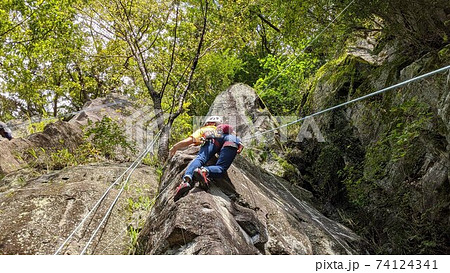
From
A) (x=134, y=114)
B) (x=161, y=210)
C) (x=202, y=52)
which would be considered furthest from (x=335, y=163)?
(x=134, y=114)

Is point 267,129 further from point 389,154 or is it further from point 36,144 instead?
point 36,144

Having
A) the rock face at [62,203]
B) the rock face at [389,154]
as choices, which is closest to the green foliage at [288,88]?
the rock face at [389,154]

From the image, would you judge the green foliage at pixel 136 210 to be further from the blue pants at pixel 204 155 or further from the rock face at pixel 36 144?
the rock face at pixel 36 144

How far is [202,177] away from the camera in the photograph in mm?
4996

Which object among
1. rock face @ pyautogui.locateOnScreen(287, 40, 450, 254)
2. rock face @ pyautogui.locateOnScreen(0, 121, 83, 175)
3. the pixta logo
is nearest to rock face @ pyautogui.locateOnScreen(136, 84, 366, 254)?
rock face @ pyautogui.locateOnScreen(287, 40, 450, 254)

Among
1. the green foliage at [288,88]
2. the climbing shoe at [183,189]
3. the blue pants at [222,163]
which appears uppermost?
the green foliage at [288,88]

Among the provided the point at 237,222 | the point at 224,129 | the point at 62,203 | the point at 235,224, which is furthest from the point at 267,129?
the point at 235,224

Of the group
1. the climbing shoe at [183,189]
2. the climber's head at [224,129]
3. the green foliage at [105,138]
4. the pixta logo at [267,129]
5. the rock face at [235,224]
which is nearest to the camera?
the rock face at [235,224]

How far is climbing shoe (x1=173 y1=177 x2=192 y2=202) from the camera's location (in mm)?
4965

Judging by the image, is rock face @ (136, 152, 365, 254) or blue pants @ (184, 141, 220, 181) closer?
rock face @ (136, 152, 365, 254)

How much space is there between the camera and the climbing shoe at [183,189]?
4965mm

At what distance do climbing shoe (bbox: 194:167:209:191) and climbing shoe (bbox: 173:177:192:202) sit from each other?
0.43ft

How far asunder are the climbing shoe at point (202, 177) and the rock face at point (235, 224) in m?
0.11

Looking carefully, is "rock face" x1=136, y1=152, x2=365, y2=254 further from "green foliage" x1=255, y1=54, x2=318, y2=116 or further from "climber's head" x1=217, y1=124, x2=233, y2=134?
"green foliage" x1=255, y1=54, x2=318, y2=116
